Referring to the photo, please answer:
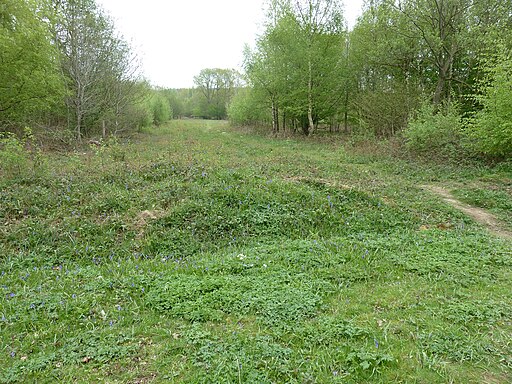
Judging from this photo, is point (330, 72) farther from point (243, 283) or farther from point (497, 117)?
point (243, 283)

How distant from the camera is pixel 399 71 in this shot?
22.0m

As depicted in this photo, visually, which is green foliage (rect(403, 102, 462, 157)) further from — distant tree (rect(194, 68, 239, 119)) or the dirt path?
distant tree (rect(194, 68, 239, 119))

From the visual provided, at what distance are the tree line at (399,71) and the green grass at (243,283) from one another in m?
5.61

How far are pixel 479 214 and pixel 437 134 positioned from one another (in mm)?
7514

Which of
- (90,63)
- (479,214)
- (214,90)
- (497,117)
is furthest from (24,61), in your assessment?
(214,90)

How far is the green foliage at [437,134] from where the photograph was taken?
13.9m

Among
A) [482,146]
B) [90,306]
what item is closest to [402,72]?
[482,146]

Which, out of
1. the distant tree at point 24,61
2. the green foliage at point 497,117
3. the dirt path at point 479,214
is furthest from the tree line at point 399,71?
the distant tree at point 24,61

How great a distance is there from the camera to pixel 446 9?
55.7 ft

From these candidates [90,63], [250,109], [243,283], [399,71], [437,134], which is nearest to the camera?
[243,283]

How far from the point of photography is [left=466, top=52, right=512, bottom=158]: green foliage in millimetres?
10797

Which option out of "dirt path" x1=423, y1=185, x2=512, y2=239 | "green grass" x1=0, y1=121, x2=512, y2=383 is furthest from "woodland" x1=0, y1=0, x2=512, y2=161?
"green grass" x1=0, y1=121, x2=512, y2=383

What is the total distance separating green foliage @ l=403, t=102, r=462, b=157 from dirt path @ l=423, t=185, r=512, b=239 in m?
4.96

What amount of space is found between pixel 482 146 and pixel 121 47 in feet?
72.8
